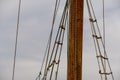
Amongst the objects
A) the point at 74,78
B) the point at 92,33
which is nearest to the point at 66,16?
the point at 92,33

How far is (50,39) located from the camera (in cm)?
1430

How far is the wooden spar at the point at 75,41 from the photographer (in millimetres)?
11188

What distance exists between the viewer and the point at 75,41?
11391 mm

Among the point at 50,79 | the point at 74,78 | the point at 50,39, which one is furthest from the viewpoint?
the point at 50,39

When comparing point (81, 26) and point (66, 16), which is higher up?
point (66, 16)

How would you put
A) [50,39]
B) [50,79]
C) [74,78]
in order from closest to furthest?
[74,78] → [50,79] → [50,39]

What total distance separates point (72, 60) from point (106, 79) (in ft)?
8.42

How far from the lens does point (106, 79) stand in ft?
43.9

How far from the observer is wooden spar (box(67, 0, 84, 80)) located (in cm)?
1119

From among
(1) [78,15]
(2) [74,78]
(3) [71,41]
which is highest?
(1) [78,15]

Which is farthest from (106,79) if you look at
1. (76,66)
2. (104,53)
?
(76,66)

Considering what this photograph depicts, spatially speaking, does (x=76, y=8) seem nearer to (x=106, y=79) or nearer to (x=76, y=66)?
(x=76, y=66)

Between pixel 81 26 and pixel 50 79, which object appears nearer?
pixel 81 26

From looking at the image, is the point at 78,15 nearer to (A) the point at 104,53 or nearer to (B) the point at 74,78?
(B) the point at 74,78
